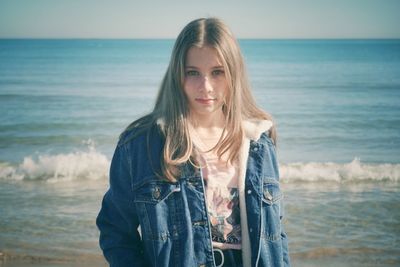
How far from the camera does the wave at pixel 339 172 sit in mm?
9703

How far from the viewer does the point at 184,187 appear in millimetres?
2387

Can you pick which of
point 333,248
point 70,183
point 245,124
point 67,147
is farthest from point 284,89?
point 245,124

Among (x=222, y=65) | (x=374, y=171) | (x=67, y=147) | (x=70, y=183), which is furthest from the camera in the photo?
(x=67, y=147)

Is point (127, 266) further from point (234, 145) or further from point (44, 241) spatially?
point (44, 241)

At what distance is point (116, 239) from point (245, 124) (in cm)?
101

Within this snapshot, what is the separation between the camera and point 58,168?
10.4m

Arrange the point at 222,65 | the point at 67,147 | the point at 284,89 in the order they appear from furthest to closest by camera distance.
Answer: the point at 284,89 < the point at 67,147 < the point at 222,65

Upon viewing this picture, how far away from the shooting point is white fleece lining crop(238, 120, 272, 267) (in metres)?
2.44

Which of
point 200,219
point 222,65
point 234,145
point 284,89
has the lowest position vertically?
point 284,89

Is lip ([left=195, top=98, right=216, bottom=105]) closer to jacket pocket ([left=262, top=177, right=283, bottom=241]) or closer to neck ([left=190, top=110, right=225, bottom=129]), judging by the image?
neck ([left=190, top=110, right=225, bottom=129])

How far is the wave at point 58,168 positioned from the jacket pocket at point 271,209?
750 centimetres

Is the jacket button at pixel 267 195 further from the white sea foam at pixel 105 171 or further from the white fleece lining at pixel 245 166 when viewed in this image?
the white sea foam at pixel 105 171

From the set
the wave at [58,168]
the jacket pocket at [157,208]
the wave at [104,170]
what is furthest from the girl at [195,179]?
the wave at [58,168]

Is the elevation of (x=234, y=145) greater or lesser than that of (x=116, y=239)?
greater
